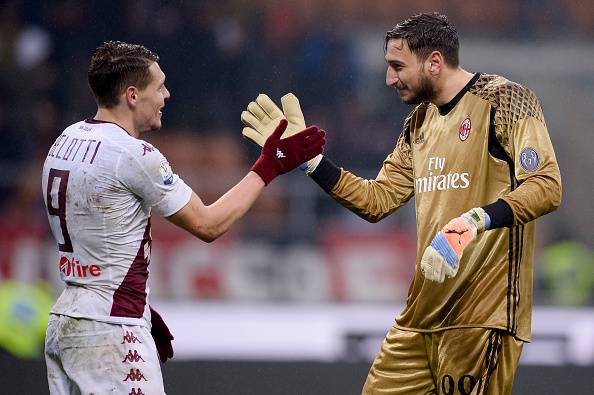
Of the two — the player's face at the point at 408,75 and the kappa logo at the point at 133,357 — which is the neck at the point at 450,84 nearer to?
the player's face at the point at 408,75

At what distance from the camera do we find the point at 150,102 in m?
3.70

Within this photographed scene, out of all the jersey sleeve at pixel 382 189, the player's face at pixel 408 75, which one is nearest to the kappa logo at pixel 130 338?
the jersey sleeve at pixel 382 189

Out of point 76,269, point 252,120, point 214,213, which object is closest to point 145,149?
point 214,213

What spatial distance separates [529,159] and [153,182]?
4.29ft

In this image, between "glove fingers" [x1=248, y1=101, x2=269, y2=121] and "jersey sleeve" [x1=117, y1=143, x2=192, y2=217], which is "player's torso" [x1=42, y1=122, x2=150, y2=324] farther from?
"glove fingers" [x1=248, y1=101, x2=269, y2=121]

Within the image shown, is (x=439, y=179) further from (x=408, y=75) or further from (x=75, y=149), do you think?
(x=75, y=149)

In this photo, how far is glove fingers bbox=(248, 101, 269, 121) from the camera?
4402mm

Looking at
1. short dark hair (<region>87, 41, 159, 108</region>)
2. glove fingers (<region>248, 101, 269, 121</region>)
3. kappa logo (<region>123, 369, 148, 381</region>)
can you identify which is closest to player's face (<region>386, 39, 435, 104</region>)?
glove fingers (<region>248, 101, 269, 121</region>)

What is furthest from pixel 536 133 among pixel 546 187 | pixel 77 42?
pixel 77 42

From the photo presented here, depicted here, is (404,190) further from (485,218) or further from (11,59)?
(11,59)

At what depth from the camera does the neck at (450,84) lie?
161 inches

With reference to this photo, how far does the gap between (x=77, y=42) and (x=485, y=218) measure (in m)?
7.17

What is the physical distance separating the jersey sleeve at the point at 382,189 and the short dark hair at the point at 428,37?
371mm

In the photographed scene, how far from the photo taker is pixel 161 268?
8.62 meters
